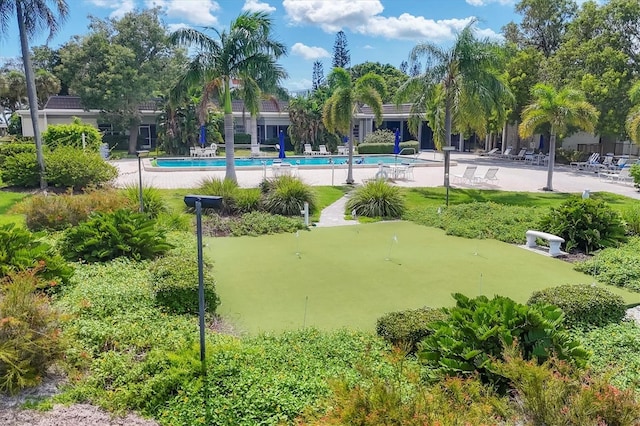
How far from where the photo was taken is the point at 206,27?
15.7 m

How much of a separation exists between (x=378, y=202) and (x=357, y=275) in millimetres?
5611

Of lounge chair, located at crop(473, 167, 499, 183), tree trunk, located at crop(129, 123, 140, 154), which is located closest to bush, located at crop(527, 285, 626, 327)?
lounge chair, located at crop(473, 167, 499, 183)

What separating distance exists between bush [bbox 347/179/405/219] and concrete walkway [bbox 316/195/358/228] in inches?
16.7

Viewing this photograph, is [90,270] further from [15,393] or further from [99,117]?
[99,117]

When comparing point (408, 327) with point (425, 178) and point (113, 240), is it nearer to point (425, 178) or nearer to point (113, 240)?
point (113, 240)

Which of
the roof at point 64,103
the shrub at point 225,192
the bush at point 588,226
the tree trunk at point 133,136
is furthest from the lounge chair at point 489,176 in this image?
the tree trunk at point 133,136

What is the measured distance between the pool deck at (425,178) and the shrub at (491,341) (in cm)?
1279

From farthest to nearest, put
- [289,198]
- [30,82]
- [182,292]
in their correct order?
[30,82] < [289,198] < [182,292]

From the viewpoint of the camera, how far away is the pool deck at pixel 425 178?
1877 centimetres

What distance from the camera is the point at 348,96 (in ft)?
58.6

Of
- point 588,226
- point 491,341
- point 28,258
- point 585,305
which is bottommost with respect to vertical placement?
point 585,305

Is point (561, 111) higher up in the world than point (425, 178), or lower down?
higher up

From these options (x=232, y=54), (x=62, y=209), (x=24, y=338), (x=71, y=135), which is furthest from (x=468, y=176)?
(x=24, y=338)

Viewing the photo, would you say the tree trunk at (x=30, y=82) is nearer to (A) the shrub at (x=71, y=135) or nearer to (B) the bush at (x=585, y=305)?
(A) the shrub at (x=71, y=135)
